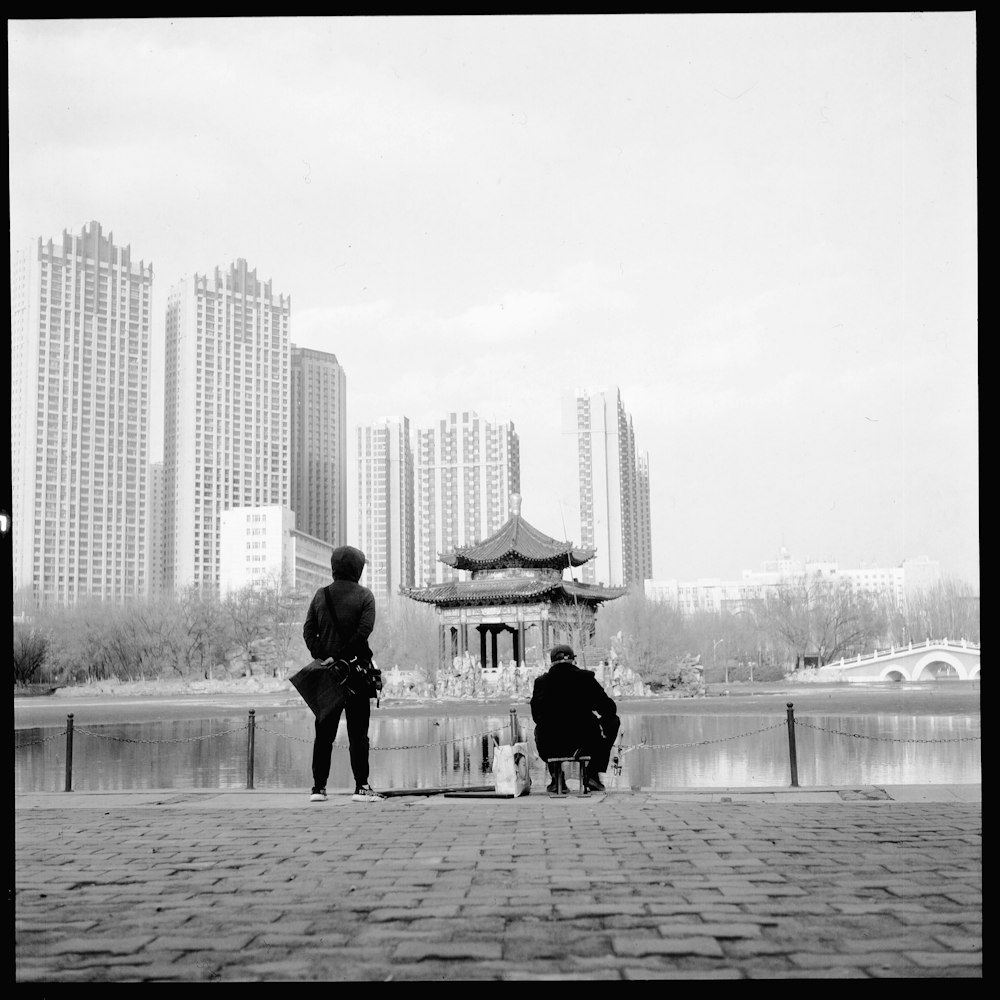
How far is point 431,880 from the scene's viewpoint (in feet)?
13.8

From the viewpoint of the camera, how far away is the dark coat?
24.7 feet

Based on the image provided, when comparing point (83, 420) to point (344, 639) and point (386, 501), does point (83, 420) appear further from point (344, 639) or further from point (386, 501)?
point (344, 639)

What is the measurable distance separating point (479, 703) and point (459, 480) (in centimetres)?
1996

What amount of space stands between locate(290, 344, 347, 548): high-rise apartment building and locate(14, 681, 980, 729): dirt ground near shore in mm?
7770

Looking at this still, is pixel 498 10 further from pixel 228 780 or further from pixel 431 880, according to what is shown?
pixel 228 780

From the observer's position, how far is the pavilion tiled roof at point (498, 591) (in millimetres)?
38188

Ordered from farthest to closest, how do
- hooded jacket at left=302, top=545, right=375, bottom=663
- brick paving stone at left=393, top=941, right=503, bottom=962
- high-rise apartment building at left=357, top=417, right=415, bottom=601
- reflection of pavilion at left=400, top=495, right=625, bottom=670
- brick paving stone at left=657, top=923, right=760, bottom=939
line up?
1. high-rise apartment building at left=357, top=417, right=415, bottom=601
2. reflection of pavilion at left=400, top=495, right=625, bottom=670
3. hooded jacket at left=302, top=545, right=375, bottom=663
4. brick paving stone at left=657, top=923, right=760, bottom=939
5. brick paving stone at left=393, top=941, right=503, bottom=962

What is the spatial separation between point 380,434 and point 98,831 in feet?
145

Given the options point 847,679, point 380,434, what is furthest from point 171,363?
point 847,679

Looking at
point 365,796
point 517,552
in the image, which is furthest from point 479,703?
point 365,796

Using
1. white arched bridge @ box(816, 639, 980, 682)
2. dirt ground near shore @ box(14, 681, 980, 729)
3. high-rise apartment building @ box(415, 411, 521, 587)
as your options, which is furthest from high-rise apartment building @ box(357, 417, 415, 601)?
white arched bridge @ box(816, 639, 980, 682)

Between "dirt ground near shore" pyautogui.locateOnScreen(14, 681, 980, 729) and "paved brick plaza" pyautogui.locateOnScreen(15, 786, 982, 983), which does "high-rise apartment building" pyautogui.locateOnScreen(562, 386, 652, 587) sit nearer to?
"dirt ground near shore" pyautogui.locateOnScreen(14, 681, 980, 729)

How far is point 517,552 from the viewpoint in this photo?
38.5 m

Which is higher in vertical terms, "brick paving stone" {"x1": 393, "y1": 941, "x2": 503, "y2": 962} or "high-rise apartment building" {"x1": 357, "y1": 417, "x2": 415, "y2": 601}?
"high-rise apartment building" {"x1": 357, "y1": 417, "x2": 415, "y2": 601}
